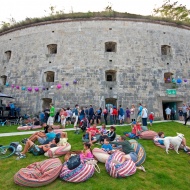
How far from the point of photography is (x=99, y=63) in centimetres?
1395

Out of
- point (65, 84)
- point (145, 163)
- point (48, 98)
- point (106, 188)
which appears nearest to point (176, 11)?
point (65, 84)

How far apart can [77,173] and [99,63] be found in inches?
434

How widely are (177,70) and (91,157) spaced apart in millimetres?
12835

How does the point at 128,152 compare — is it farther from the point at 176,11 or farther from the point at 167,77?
the point at 176,11

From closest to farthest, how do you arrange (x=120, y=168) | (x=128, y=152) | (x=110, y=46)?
(x=120, y=168)
(x=128, y=152)
(x=110, y=46)

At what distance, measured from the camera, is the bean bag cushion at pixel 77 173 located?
3839 millimetres

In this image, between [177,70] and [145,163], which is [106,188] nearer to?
[145,163]

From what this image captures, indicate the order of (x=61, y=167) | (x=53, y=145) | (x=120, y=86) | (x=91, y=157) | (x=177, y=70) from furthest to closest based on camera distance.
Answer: (x=177, y=70) → (x=120, y=86) → (x=53, y=145) → (x=91, y=157) → (x=61, y=167)

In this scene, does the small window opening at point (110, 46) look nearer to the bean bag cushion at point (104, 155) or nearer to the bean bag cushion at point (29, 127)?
the bean bag cushion at point (29, 127)

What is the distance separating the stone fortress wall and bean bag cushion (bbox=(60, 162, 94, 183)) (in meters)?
9.08

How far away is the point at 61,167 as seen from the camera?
4.04 m

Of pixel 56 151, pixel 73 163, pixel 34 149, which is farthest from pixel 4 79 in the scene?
pixel 73 163

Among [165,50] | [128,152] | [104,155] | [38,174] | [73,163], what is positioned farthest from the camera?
[165,50]

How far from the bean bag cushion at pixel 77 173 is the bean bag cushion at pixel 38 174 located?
5.7 inches
